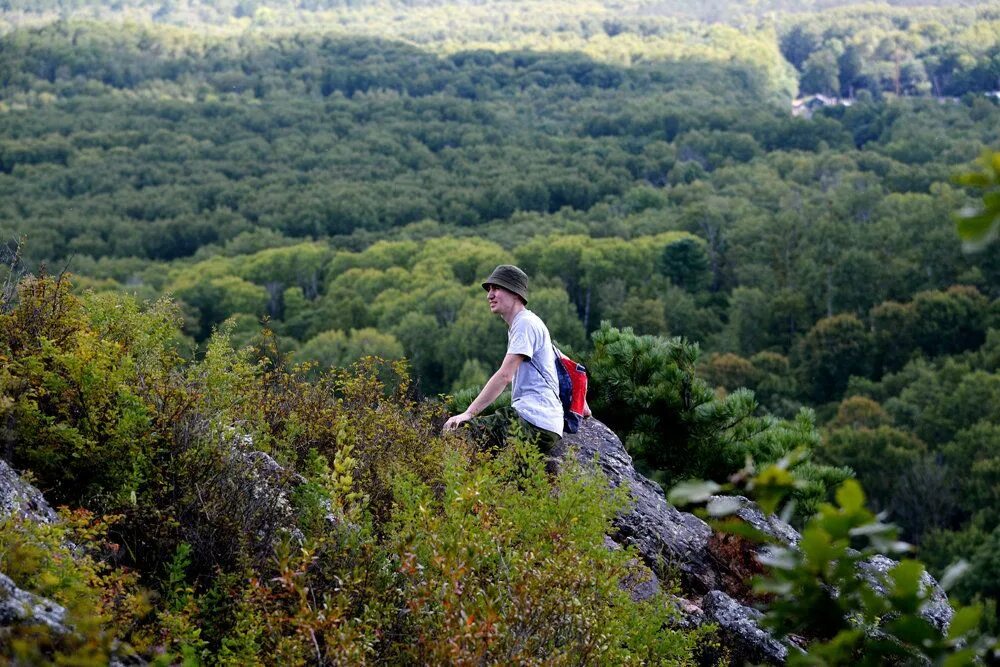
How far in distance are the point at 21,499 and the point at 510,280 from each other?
3305 mm

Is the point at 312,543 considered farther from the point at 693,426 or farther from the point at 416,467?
the point at 693,426

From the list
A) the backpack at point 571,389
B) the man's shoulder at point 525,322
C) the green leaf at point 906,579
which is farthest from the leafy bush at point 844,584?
the backpack at point 571,389

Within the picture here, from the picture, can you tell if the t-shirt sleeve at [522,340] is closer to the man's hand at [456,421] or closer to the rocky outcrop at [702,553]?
the man's hand at [456,421]

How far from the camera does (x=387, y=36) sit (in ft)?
579

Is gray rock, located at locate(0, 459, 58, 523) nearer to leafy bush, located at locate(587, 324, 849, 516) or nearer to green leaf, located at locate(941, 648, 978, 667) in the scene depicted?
green leaf, located at locate(941, 648, 978, 667)

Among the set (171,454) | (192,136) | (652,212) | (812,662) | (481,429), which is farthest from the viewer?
(192,136)

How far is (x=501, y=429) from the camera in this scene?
6.41 metres

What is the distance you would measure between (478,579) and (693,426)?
5432 millimetres

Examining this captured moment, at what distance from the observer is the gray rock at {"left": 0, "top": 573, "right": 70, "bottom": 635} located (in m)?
2.93

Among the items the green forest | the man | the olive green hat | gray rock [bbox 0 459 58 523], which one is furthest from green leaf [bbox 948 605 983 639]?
the olive green hat

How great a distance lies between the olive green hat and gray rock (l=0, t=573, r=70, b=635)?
3.56 metres

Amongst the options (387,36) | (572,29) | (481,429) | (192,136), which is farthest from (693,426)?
(572,29)

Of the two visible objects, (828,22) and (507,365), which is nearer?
(507,365)

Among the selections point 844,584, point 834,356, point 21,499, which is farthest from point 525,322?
point 834,356
